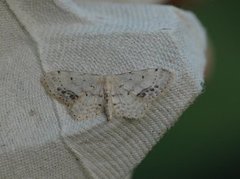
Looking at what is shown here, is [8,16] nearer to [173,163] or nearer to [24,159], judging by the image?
[24,159]

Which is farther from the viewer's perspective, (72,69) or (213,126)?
(213,126)

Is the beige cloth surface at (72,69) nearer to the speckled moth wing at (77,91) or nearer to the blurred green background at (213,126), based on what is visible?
the speckled moth wing at (77,91)

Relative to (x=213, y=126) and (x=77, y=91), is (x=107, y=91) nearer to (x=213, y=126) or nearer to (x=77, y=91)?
(x=77, y=91)

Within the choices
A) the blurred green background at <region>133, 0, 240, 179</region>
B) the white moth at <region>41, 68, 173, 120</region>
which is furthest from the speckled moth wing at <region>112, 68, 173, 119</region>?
the blurred green background at <region>133, 0, 240, 179</region>

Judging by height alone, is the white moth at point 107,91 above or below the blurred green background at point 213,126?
above

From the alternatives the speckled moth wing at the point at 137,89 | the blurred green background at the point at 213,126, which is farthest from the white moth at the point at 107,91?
the blurred green background at the point at 213,126

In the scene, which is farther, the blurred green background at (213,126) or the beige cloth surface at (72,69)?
the blurred green background at (213,126)

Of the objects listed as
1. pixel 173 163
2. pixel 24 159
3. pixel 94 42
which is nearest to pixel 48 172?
pixel 24 159

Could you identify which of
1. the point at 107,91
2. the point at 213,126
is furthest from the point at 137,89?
the point at 213,126
